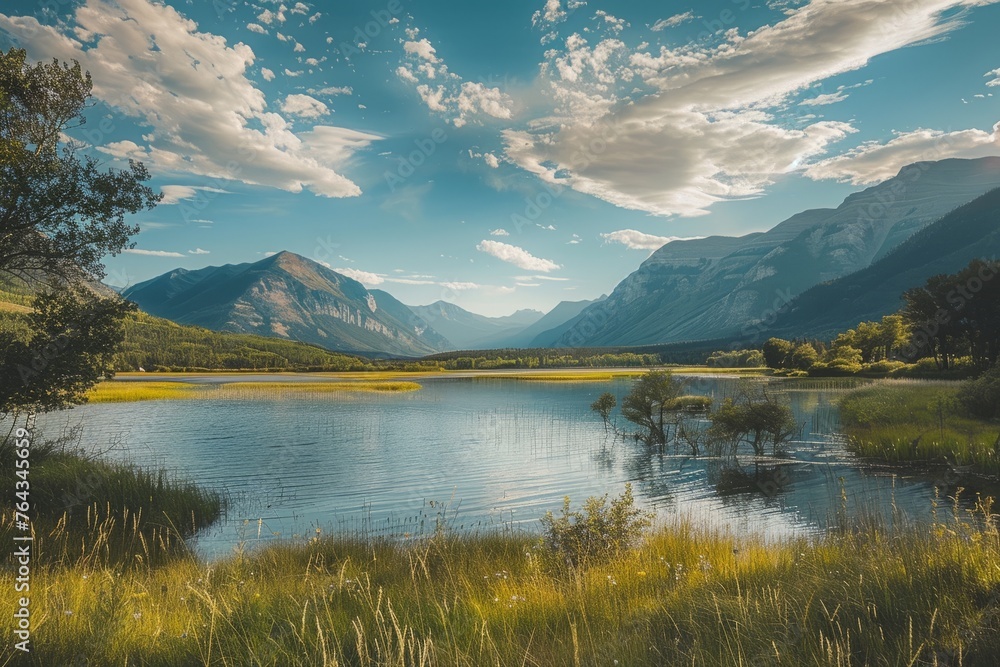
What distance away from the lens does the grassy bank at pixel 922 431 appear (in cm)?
2770

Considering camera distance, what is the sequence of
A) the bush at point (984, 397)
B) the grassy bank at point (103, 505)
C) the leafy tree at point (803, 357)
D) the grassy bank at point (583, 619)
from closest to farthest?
the grassy bank at point (583, 619)
the grassy bank at point (103, 505)
the bush at point (984, 397)
the leafy tree at point (803, 357)

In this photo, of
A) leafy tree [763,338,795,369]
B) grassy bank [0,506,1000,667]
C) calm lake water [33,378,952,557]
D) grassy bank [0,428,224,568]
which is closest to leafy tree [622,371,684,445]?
calm lake water [33,378,952,557]

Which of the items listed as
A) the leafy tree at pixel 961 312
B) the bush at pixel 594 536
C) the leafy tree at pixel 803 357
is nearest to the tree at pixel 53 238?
the bush at pixel 594 536

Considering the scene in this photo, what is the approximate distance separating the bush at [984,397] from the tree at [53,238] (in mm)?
48613

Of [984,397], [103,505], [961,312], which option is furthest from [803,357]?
[103,505]

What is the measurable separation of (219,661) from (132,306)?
704 inches

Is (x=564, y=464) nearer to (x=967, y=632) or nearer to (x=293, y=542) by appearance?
(x=293, y=542)

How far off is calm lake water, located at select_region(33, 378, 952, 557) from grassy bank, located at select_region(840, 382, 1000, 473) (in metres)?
2.39

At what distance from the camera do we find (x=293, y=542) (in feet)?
54.0

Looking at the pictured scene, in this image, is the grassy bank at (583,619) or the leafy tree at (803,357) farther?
the leafy tree at (803,357)

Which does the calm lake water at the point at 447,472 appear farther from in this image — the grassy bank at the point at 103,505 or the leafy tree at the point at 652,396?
the leafy tree at the point at 652,396

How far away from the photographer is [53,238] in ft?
61.7

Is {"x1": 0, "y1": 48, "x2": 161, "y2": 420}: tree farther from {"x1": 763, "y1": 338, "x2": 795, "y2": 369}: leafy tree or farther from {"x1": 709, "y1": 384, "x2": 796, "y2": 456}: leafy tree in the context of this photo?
{"x1": 763, "y1": 338, "x2": 795, "y2": 369}: leafy tree

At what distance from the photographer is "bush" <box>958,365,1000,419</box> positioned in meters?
33.2
